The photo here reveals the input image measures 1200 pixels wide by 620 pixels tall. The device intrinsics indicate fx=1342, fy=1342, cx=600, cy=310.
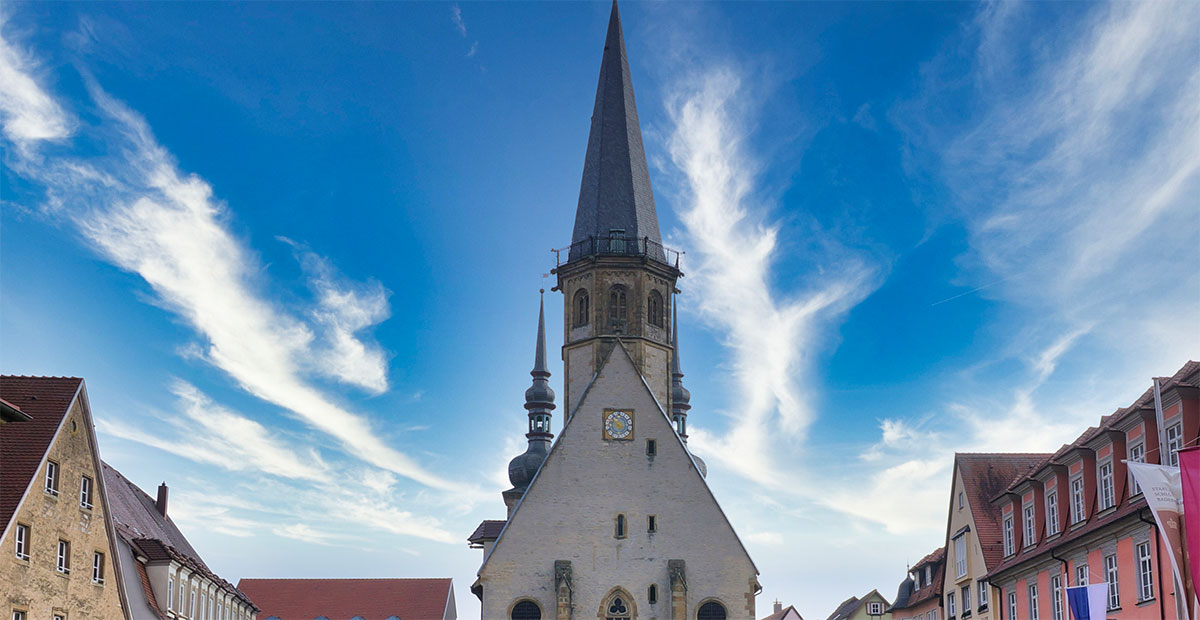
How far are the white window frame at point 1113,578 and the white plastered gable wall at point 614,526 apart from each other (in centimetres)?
1939

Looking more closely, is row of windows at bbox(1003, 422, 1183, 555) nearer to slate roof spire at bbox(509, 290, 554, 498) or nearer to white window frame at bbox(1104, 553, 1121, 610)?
white window frame at bbox(1104, 553, 1121, 610)

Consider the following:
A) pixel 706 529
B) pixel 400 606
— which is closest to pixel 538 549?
pixel 706 529

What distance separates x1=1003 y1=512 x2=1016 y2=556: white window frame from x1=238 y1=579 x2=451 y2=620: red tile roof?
51050 millimetres

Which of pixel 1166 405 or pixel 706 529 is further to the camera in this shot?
pixel 706 529

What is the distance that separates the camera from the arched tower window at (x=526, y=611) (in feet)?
165

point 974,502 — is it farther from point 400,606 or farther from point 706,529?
point 400,606

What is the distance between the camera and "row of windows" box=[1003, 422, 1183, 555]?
29375 millimetres

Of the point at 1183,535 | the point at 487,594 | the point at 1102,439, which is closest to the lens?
the point at 1183,535

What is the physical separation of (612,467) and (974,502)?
46.4 ft

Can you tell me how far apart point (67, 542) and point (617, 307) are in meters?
35.0

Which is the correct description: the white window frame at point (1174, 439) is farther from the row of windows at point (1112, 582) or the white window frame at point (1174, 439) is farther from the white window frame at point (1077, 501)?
the white window frame at point (1077, 501)

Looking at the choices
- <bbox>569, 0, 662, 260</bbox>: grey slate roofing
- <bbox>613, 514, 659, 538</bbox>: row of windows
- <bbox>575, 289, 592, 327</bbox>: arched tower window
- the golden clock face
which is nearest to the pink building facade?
<bbox>613, 514, 659, 538</bbox>: row of windows

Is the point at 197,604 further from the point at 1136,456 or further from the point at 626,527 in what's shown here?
the point at 1136,456

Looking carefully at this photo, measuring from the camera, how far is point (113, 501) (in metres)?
43.8
